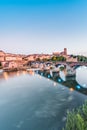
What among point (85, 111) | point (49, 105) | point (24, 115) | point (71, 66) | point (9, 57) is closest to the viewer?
point (85, 111)

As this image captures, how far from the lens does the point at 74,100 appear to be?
2648cm

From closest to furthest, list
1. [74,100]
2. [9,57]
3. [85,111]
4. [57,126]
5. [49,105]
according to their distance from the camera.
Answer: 1. [85,111]
2. [57,126]
3. [49,105]
4. [74,100]
5. [9,57]

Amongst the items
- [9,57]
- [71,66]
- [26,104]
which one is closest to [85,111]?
[26,104]

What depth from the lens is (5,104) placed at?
25.3 metres

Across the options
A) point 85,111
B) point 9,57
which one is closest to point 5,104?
point 85,111

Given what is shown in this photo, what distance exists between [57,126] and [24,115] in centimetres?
547

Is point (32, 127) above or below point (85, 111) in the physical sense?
below

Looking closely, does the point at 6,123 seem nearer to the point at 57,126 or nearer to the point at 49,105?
the point at 57,126

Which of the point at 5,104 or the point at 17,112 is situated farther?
Answer: the point at 5,104

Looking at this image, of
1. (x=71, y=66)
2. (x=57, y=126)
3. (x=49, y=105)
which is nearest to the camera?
(x=57, y=126)

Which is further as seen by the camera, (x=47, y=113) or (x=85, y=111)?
(x=47, y=113)

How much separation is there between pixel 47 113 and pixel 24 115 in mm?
3083

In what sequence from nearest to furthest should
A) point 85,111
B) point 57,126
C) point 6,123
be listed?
point 85,111 < point 57,126 < point 6,123

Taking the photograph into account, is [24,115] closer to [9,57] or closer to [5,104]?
[5,104]
